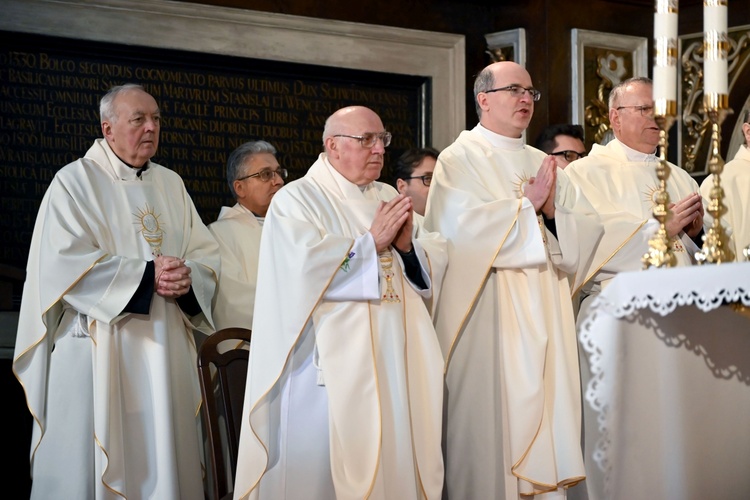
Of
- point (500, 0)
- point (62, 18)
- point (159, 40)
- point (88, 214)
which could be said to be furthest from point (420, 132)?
point (88, 214)

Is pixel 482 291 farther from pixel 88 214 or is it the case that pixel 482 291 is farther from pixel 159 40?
pixel 159 40

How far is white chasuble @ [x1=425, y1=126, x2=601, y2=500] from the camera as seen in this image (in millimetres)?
6160

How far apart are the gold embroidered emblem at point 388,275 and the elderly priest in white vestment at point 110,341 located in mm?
1164

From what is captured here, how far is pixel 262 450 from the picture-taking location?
226 inches

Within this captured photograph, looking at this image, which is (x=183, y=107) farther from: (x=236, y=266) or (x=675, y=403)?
(x=675, y=403)

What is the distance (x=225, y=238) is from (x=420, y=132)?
246 centimetres

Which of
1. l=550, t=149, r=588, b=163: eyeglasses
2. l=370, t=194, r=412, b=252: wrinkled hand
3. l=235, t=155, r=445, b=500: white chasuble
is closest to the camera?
l=235, t=155, r=445, b=500: white chasuble

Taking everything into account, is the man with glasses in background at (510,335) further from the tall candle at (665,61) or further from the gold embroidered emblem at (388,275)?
the tall candle at (665,61)

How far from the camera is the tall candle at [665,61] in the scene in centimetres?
401

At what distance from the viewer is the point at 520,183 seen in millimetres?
6691

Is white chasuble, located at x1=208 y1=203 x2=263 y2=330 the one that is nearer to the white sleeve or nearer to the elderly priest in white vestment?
the elderly priest in white vestment

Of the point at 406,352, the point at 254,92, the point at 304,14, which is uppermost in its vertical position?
the point at 304,14

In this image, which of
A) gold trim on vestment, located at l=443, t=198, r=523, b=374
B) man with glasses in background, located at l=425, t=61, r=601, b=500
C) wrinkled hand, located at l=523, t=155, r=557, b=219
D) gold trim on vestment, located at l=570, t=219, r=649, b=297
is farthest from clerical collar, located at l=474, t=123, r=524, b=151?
gold trim on vestment, located at l=570, t=219, r=649, b=297

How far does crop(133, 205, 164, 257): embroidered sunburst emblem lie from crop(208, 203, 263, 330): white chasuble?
1.74 feet
